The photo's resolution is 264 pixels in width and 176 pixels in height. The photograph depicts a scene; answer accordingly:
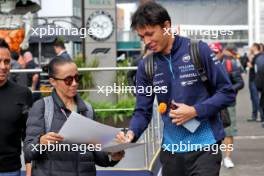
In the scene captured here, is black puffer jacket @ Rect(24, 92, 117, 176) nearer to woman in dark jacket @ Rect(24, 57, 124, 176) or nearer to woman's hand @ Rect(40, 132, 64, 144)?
woman in dark jacket @ Rect(24, 57, 124, 176)

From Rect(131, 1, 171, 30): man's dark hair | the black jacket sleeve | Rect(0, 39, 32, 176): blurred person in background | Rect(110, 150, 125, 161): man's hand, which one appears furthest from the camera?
the black jacket sleeve

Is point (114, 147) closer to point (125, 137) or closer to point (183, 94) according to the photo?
point (125, 137)

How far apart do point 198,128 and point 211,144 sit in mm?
123

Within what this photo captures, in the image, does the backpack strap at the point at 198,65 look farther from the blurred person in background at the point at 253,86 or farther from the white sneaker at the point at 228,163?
the blurred person in background at the point at 253,86

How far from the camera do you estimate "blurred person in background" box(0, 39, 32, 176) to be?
160 inches

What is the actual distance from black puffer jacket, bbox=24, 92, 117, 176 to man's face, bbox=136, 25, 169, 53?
0.61m

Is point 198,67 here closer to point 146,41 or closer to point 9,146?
point 146,41

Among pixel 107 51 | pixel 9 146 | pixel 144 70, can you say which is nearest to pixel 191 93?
pixel 144 70

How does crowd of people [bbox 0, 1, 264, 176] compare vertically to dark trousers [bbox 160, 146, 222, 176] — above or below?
above

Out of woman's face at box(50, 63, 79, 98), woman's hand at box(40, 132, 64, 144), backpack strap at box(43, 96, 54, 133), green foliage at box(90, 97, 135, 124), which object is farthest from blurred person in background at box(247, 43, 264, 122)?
woman's hand at box(40, 132, 64, 144)

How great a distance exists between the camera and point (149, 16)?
3580mm

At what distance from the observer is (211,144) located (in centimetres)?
369

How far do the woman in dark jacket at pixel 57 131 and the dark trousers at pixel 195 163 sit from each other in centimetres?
36

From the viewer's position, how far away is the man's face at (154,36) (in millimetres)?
3592
